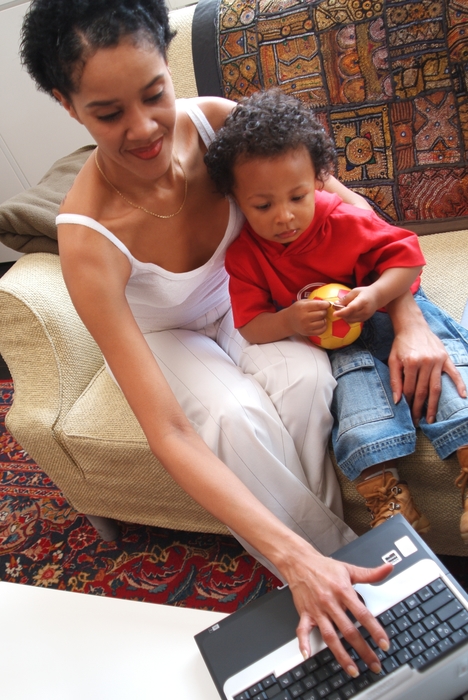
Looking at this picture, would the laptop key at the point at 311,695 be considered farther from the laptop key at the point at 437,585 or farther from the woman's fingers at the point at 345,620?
the laptop key at the point at 437,585

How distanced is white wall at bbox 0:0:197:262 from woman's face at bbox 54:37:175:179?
1752 millimetres

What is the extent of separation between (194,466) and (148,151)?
534 millimetres

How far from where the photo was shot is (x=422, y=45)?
49.9 inches

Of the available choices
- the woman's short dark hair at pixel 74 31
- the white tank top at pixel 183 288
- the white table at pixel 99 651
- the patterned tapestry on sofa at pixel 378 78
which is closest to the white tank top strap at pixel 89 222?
the white tank top at pixel 183 288

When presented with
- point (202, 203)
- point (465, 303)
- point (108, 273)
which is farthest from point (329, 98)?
point (108, 273)

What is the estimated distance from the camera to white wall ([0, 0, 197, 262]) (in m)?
2.38

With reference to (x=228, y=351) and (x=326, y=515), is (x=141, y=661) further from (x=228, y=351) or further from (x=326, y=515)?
(x=228, y=351)

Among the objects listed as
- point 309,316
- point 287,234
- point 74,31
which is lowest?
point 309,316

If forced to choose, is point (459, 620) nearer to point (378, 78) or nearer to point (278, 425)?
point (278, 425)

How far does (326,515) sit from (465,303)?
0.59m

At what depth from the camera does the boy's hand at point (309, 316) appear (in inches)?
38.8

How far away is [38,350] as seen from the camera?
131cm

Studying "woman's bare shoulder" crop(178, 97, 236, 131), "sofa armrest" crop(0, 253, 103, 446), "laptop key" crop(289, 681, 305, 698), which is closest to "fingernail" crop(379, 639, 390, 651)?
"laptop key" crop(289, 681, 305, 698)

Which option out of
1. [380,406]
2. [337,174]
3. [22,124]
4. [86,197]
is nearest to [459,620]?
[380,406]
